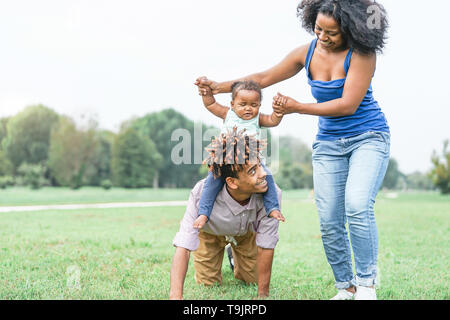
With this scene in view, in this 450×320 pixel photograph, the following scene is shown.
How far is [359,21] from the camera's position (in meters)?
3.22

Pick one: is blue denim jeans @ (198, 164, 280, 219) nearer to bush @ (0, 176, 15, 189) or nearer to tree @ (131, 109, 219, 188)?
bush @ (0, 176, 15, 189)

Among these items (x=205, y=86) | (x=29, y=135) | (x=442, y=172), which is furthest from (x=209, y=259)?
(x=29, y=135)

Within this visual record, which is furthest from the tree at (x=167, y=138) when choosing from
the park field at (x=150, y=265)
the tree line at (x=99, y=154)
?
the park field at (x=150, y=265)

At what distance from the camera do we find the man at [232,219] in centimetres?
352

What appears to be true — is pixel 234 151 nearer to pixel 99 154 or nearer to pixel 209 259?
pixel 209 259

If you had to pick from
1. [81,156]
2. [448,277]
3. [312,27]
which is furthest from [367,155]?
[81,156]

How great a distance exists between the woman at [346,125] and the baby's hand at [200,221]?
0.94 meters

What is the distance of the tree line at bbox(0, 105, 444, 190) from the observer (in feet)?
131

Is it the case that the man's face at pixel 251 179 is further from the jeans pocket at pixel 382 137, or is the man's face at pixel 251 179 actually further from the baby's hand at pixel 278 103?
the jeans pocket at pixel 382 137

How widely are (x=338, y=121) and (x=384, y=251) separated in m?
4.23

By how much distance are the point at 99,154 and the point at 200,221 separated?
135 ft

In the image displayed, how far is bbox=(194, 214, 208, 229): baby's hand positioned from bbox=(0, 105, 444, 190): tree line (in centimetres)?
3256

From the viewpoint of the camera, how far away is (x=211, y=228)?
13.1ft

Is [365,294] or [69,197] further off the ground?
[365,294]
